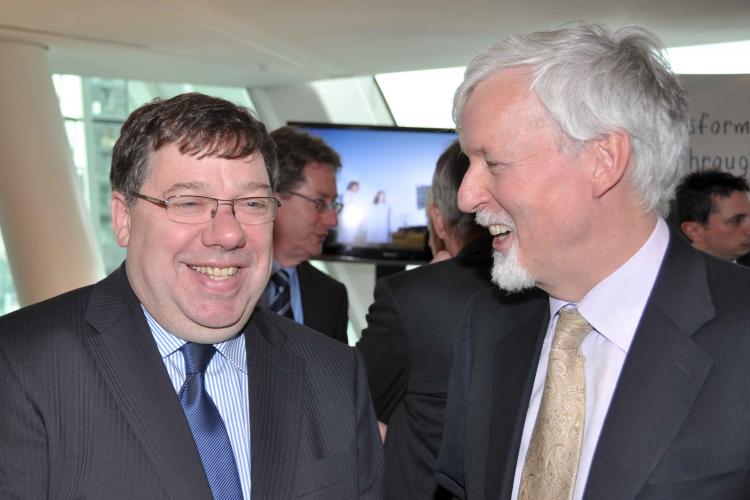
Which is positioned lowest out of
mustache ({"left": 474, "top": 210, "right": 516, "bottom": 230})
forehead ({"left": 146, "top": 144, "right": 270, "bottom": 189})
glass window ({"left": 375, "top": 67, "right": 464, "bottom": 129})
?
mustache ({"left": 474, "top": 210, "right": 516, "bottom": 230})

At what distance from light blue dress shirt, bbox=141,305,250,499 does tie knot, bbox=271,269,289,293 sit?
2208 millimetres

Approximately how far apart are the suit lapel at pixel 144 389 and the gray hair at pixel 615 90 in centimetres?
91

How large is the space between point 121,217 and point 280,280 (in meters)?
2.25

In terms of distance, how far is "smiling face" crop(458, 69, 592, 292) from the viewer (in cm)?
187

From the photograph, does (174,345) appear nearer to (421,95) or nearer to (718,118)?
(718,118)

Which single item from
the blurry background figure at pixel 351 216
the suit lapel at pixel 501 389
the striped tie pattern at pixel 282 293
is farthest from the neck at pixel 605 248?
the blurry background figure at pixel 351 216

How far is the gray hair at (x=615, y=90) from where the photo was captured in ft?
6.10

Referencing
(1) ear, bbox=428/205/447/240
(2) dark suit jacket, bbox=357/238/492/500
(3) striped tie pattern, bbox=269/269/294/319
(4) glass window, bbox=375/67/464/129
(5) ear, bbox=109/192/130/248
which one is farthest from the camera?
(4) glass window, bbox=375/67/464/129

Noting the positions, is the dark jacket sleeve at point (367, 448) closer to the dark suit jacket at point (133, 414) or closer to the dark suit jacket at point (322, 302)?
the dark suit jacket at point (133, 414)

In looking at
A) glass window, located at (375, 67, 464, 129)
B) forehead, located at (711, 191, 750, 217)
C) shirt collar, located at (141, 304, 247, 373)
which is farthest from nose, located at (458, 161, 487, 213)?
glass window, located at (375, 67, 464, 129)

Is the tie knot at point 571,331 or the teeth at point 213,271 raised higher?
the teeth at point 213,271

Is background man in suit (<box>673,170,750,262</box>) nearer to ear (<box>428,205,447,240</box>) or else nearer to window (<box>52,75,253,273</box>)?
ear (<box>428,205,447,240</box>)

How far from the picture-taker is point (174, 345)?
199 cm

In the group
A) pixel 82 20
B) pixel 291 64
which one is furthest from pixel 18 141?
pixel 291 64
